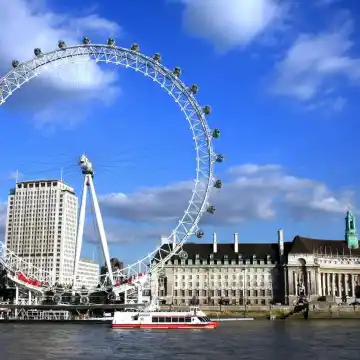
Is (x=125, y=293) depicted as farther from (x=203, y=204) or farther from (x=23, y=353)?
(x=23, y=353)

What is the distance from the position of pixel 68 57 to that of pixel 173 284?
89.0m

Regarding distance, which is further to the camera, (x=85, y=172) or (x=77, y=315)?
(x=77, y=315)

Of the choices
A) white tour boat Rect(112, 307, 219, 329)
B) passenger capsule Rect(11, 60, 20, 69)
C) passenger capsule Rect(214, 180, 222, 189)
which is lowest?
white tour boat Rect(112, 307, 219, 329)

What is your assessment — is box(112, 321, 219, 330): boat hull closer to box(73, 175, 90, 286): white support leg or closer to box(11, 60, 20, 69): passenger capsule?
box(73, 175, 90, 286): white support leg

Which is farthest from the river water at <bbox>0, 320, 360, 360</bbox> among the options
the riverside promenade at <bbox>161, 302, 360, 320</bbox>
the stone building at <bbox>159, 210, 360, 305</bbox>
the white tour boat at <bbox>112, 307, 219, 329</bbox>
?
the stone building at <bbox>159, 210, 360, 305</bbox>

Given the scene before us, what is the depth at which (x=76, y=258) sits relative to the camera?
94.8 m

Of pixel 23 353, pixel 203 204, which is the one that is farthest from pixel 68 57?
pixel 23 353

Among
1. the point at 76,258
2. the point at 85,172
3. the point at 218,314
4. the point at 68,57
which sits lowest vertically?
the point at 218,314

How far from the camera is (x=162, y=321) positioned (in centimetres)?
8106

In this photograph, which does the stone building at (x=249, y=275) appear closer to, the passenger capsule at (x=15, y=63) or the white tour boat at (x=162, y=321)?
the white tour boat at (x=162, y=321)

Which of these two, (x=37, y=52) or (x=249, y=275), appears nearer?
(x=37, y=52)

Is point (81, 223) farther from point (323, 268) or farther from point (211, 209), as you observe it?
point (323, 268)

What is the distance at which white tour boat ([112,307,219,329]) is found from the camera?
79.1 metres

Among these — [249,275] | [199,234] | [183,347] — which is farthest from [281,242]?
[183,347]
